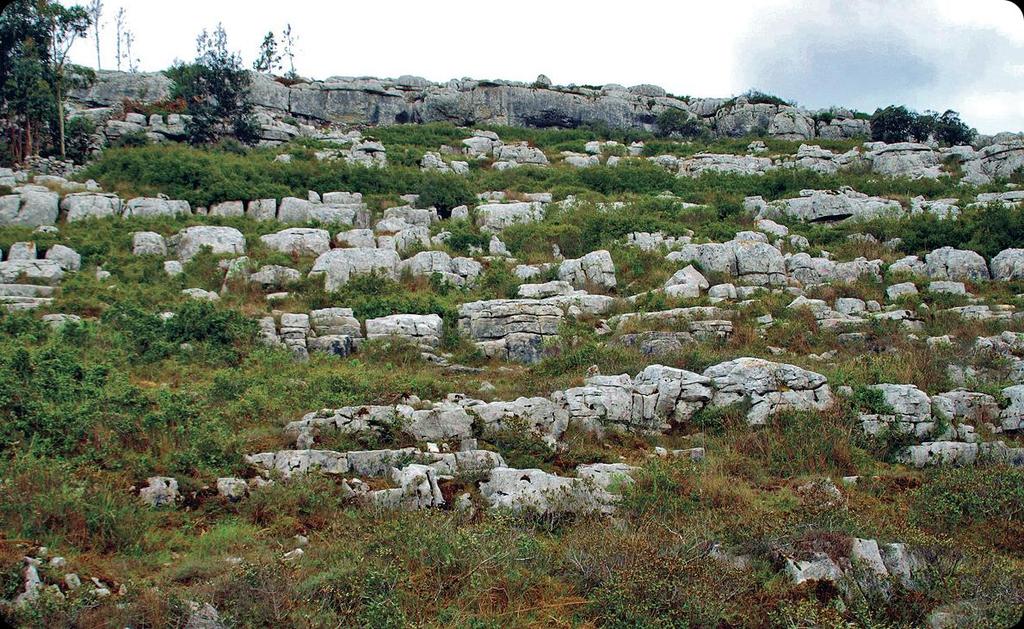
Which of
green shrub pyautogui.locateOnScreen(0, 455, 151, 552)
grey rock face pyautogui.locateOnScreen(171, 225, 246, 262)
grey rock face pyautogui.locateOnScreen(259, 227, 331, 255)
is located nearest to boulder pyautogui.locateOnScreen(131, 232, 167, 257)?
grey rock face pyautogui.locateOnScreen(171, 225, 246, 262)

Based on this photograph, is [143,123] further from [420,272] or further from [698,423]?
[698,423]

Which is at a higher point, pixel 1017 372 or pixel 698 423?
pixel 1017 372

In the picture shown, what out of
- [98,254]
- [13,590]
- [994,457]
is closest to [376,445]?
[13,590]

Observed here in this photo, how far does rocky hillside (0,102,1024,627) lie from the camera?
5746mm

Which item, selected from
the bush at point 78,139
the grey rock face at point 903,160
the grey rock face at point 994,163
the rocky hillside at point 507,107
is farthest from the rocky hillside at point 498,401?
the rocky hillside at point 507,107

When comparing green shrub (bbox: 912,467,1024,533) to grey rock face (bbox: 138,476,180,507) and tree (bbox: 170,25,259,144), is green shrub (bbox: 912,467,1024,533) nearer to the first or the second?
grey rock face (bbox: 138,476,180,507)

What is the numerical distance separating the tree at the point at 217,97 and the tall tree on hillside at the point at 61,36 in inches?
199

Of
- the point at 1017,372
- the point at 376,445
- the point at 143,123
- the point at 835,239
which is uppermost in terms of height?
the point at 143,123

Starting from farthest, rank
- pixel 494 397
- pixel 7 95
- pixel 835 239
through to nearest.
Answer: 1. pixel 7 95
2. pixel 835 239
3. pixel 494 397

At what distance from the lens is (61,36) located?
93.1 feet

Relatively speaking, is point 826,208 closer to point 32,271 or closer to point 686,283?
point 686,283

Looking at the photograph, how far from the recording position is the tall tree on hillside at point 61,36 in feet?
89.5

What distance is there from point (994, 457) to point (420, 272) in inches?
513

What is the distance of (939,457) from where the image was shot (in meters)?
9.28
